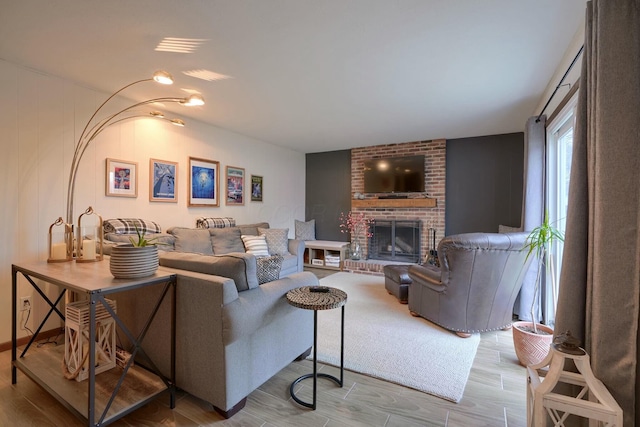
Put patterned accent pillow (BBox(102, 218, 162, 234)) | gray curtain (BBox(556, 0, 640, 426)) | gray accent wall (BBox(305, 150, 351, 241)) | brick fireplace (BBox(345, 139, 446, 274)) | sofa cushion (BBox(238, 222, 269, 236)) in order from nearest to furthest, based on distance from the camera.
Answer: gray curtain (BBox(556, 0, 640, 426))
patterned accent pillow (BBox(102, 218, 162, 234))
sofa cushion (BBox(238, 222, 269, 236))
brick fireplace (BBox(345, 139, 446, 274))
gray accent wall (BBox(305, 150, 351, 241))

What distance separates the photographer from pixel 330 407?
1.79 metres

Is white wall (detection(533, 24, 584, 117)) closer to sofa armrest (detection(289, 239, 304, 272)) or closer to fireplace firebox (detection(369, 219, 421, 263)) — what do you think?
fireplace firebox (detection(369, 219, 421, 263))

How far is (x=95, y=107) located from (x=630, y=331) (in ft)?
14.6

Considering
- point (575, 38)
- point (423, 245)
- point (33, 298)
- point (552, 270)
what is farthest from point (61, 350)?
point (423, 245)

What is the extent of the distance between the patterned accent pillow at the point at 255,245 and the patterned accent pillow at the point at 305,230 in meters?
1.88

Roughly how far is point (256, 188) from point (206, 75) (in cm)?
275

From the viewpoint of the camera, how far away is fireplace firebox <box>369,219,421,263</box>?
18.1 ft

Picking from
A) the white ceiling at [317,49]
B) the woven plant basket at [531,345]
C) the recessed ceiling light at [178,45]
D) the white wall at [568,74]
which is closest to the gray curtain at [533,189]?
the white wall at [568,74]

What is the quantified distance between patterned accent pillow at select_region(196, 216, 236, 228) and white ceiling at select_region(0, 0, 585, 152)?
156 centimetres

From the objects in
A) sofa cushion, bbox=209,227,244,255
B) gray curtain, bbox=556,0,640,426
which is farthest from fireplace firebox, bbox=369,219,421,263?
gray curtain, bbox=556,0,640,426

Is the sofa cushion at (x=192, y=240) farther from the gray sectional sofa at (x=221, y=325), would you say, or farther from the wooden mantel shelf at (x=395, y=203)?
the wooden mantel shelf at (x=395, y=203)

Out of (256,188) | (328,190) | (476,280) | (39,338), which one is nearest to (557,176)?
(476,280)

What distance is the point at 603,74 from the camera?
120cm

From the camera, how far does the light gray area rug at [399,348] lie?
2.09 metres
